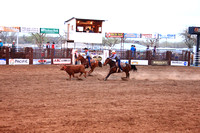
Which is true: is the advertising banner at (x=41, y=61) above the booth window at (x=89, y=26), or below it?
below

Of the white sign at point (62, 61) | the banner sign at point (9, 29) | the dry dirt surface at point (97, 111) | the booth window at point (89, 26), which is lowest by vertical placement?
the dry dirt surface at point (97, 111)

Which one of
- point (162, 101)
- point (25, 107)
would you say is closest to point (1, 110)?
point (25, 107)

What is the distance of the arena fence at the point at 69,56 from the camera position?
805 inches

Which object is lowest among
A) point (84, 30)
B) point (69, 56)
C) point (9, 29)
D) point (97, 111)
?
point (97, 111)

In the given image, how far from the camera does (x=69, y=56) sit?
22828 mm

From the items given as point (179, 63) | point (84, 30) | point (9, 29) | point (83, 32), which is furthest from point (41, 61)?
point (179, 63)

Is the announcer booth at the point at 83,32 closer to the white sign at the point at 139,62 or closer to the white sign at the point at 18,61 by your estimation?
the white sign at the point at 139,62

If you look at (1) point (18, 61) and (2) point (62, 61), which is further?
(2) point (62, 61)

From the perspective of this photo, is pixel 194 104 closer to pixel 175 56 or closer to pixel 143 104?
pixel 143 104

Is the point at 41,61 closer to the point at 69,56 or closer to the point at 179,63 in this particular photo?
the point at 69,56

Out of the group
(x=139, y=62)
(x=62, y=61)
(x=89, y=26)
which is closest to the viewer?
(x=62, y=61)

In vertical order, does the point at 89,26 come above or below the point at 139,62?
above

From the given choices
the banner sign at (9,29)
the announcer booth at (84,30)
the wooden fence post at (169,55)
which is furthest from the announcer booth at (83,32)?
the wooden fence post at (169,55)

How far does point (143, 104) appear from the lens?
723cm
